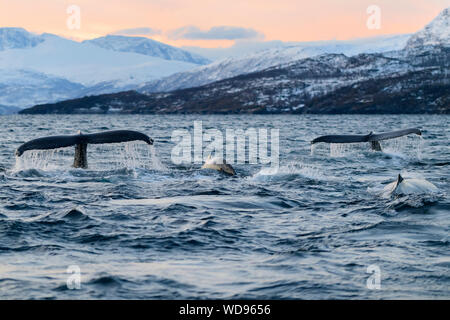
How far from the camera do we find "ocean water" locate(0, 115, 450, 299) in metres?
8.43

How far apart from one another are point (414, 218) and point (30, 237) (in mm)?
7566

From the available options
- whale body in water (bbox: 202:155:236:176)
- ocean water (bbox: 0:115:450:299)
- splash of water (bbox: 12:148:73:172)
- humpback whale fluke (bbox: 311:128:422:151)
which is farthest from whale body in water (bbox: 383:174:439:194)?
splash of water (bbox: 12:148:73:172)

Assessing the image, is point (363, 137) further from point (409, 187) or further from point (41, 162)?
point (41, 162)

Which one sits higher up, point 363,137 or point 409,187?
point 363,137

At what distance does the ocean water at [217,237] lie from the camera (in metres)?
8.43

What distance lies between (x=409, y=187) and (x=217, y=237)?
6374 millimetres

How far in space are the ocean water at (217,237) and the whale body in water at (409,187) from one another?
1.02 feet

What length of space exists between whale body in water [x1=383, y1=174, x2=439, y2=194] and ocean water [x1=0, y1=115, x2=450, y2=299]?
12.2 inches

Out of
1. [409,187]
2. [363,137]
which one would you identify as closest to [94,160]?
[363,137]

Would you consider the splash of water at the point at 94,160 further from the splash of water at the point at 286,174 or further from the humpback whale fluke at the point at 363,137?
the humpback whale fluke at the point at 363,137

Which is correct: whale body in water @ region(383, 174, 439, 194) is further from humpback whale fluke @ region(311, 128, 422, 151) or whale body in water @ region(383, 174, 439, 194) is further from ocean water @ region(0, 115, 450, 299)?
humpback whale fluke @ region(311, 128, 422, 151)

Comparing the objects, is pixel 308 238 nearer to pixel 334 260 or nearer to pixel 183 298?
pixel 334 260

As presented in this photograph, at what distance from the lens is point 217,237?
37.8 ft

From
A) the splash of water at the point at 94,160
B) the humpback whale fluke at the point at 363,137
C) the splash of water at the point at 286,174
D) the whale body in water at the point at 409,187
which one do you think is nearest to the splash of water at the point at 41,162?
the splash of water at the point at 94,160
